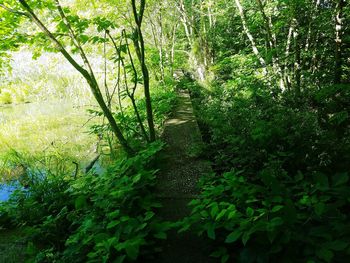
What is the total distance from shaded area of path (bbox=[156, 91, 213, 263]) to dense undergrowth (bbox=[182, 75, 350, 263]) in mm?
185

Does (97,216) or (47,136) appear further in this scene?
(47,136)

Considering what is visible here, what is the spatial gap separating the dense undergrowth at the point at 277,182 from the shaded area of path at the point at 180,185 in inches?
7.3

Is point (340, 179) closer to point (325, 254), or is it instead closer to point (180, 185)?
point (325, 254)

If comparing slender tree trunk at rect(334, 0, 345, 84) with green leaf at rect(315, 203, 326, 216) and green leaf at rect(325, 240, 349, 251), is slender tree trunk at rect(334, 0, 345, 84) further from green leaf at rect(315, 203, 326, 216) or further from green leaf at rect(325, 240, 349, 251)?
green leaf at rect(325, 240, 349, 251)

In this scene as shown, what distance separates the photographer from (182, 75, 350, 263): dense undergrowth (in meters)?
1.44

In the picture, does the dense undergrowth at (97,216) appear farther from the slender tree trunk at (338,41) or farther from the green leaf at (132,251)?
the slender tree trunk at (338,41)

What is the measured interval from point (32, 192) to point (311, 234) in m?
3.68

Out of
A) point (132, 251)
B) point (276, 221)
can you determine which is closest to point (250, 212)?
point (276, 221)

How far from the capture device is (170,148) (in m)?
4.19

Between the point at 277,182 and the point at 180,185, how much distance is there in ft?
5.02

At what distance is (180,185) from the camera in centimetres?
306

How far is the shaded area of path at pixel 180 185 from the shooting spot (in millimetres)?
2020

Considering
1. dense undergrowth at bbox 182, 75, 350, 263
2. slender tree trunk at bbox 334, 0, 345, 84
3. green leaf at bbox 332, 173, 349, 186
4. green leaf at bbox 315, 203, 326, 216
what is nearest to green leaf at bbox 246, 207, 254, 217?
dense undergrowth at bbox 182, 75, 350, 263

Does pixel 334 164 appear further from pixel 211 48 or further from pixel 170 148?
pixel 211 48
